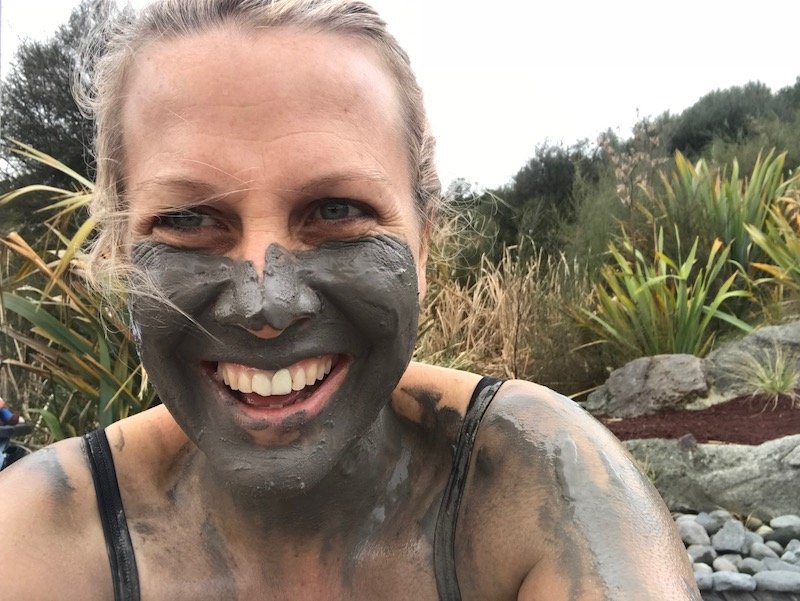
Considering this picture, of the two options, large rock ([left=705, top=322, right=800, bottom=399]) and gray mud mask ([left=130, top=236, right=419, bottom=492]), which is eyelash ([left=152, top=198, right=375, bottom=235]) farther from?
large rock ([left=705, top=322, right=800, bottom=399])

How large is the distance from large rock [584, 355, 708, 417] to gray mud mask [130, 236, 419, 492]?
396cm

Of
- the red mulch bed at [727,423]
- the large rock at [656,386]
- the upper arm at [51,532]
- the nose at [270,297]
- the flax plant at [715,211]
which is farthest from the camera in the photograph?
the flax plant at [715,211]

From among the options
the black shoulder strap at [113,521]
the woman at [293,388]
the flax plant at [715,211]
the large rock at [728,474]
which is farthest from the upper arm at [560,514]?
the flax plant at [715,211]

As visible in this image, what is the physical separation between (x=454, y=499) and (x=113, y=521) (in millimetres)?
654

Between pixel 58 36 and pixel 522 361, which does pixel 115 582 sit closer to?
pixel 522 361

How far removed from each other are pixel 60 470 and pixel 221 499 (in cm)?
31

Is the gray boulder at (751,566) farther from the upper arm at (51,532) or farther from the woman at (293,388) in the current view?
the upper arm at (51,532)

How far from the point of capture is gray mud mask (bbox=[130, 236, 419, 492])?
44.8 inches

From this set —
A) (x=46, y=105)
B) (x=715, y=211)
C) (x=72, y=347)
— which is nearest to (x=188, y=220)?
(x=72, y=347)

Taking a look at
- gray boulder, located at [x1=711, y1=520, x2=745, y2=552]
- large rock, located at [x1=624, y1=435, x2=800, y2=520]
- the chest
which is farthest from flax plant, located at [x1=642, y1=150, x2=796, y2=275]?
the chest

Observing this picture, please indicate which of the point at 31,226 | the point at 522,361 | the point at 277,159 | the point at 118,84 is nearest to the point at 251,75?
the point at 277,159

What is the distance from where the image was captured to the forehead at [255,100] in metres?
1.13

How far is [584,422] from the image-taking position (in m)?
1.35

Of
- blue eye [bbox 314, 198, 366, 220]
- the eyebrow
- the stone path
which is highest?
the eyebrow
